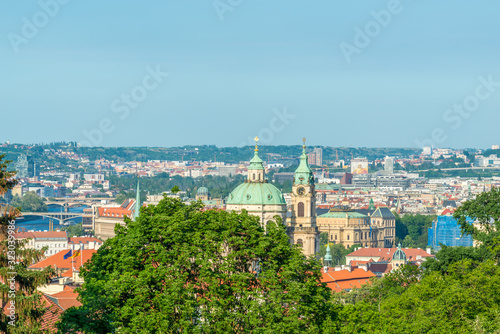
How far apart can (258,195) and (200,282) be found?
5809 cm

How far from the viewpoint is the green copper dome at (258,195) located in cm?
8781

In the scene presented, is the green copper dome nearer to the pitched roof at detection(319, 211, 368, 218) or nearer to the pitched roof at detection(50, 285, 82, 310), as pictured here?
the pitched roof at detection(50, 285, 82, 310)

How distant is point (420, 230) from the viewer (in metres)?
157

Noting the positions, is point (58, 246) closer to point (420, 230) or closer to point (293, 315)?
point (420, 230)

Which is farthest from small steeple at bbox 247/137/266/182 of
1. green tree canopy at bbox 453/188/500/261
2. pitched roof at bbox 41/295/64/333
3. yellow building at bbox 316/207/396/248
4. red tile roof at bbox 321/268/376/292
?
pitched roof at bbox 41/295/64/333

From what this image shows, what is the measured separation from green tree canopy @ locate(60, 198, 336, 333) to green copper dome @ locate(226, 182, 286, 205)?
5492cm

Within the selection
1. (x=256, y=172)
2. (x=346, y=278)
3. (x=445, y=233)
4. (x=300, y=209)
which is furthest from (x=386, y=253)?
(x=445, y=233)

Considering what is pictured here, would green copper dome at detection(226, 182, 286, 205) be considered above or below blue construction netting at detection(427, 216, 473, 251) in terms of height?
above

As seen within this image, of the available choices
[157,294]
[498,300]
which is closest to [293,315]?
[157,294]

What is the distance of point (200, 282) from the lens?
30.1 metres

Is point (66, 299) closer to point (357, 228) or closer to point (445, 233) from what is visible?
point (357, 228)

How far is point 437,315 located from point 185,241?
28.6ft

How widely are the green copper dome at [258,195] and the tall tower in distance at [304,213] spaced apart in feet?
29.0

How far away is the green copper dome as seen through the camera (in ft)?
288
